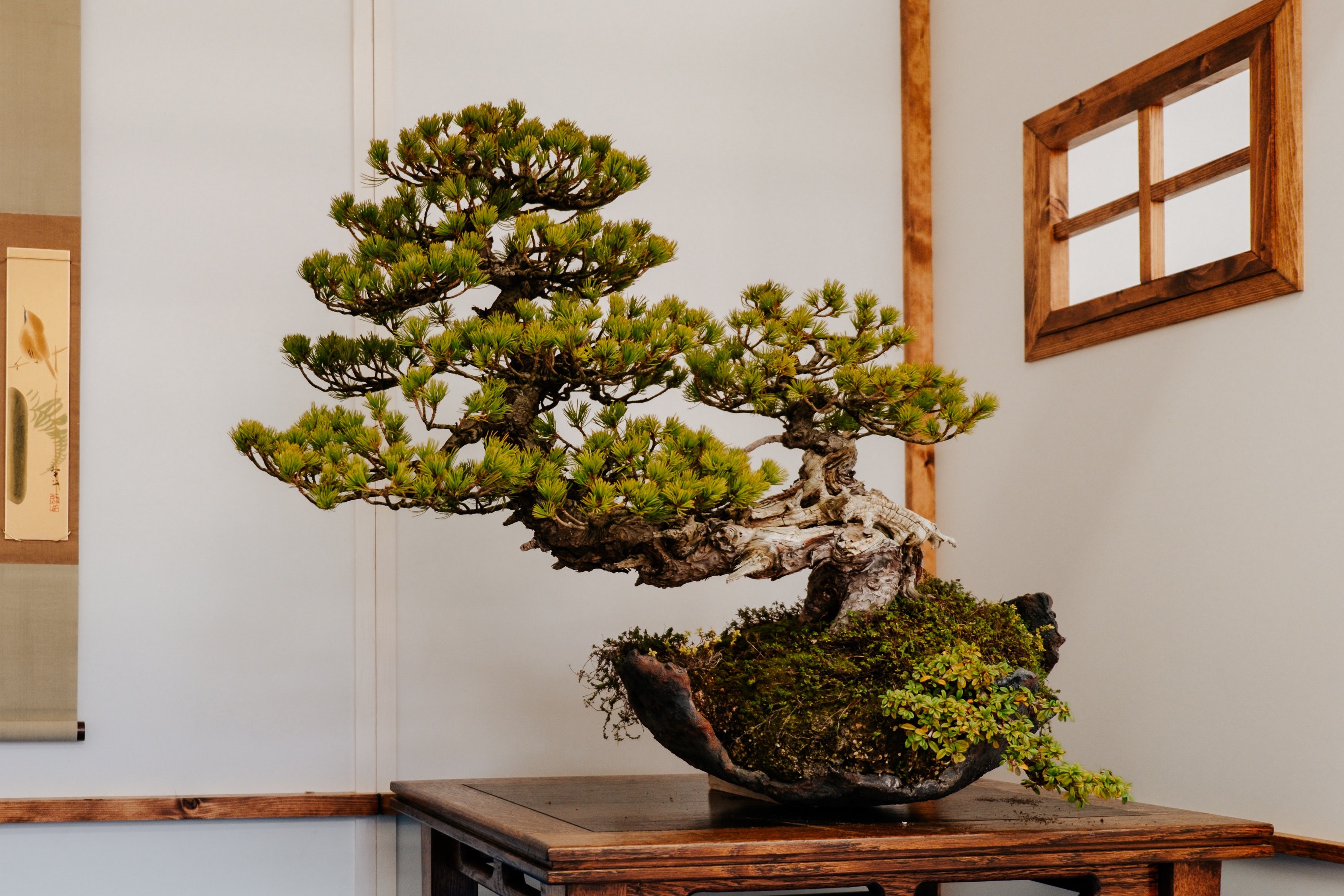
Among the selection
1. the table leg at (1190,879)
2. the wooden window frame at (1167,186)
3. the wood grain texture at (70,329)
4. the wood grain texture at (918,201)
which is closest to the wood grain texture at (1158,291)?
the wooden window frame at (1167,186)

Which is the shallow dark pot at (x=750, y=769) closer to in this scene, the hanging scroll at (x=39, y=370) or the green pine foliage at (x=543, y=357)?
the green pine foliage at (x=543, y=357)

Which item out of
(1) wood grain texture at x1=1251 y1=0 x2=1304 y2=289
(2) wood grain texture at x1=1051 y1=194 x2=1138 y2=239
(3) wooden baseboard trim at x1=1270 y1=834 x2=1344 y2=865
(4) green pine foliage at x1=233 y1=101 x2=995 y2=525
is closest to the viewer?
(4) green pine foliage at x1=233 y1=101 x2=995 y2=525

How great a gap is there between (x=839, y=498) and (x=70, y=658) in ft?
4.69

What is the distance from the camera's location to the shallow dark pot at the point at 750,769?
1614mm

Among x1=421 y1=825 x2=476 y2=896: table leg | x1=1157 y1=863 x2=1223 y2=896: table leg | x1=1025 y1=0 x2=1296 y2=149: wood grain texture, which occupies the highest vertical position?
x1=1025 y1=0 x2=1296 y2=149: wood grain texture

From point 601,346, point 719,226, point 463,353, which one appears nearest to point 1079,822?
point 601,346

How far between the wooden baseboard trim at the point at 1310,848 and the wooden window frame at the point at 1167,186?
795 millimetres

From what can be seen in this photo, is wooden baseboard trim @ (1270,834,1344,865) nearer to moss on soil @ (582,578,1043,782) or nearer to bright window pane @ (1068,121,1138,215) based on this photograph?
moss on soil @ (582,578,1043,782)

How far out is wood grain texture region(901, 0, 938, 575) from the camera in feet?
9.06

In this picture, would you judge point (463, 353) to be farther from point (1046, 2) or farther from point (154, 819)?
point (1046, 2)

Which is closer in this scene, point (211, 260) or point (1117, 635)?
point (1117, 635)

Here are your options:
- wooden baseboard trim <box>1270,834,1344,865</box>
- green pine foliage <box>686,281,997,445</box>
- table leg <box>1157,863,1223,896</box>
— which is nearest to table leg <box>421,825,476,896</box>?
green pine foliage <box>686,281,997,445</box>

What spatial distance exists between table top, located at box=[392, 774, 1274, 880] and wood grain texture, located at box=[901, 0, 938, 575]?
3.01ft

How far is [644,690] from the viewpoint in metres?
1.64
